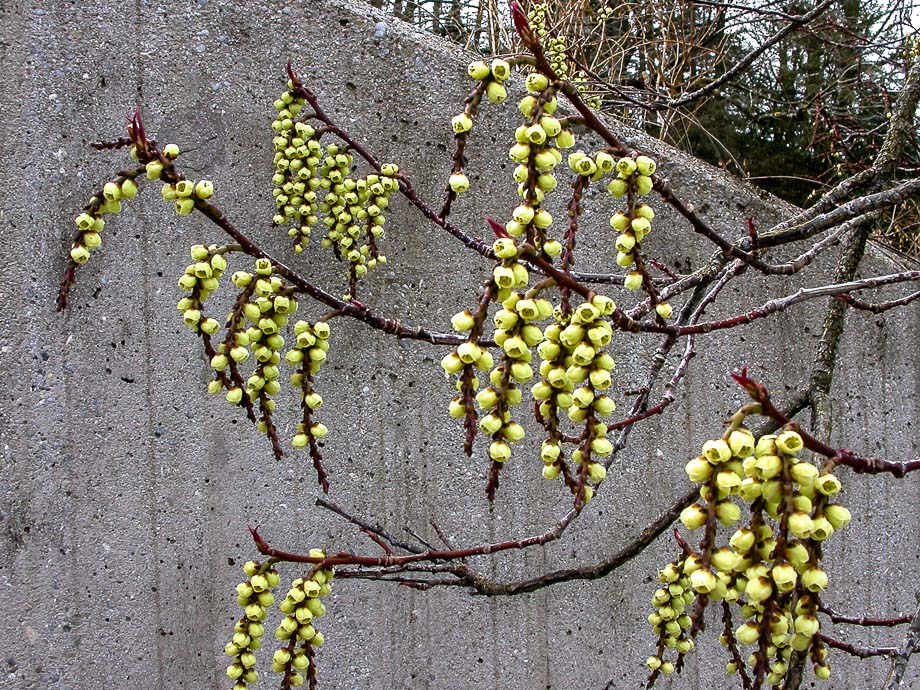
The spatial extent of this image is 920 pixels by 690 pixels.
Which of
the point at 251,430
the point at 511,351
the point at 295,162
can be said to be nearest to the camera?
the point at 511,351

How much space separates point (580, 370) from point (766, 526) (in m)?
0.21

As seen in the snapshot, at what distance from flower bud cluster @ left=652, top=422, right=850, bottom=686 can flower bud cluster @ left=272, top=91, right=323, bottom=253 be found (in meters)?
1.18

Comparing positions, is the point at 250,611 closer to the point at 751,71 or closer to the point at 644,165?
the point at 644,165

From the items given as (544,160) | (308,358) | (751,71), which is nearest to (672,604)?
(308,358)

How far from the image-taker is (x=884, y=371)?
2076 millimetres

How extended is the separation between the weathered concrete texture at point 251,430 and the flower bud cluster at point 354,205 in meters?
0.21

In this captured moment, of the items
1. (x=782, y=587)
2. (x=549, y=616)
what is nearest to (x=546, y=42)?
(x=549, y=616)

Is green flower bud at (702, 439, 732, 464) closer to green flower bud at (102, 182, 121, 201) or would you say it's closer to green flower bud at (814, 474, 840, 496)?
green flower bud at (814, 474, 840, 496)

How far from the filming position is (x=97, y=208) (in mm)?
978

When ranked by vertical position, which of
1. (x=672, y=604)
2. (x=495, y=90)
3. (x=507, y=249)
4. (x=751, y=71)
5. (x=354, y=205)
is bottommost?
(x=672, y=604)

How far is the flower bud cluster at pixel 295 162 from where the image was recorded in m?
1.58

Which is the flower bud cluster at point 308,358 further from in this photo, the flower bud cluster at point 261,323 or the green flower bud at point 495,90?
the green flower bud at point 495,90

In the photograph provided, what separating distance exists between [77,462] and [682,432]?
1.49 meters

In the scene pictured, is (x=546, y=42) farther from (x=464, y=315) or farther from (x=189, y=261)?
(x=464, y=315)
